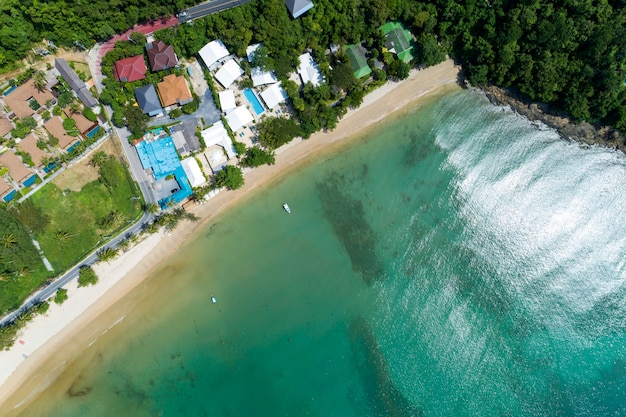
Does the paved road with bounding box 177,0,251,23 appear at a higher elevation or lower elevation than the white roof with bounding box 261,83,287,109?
higher

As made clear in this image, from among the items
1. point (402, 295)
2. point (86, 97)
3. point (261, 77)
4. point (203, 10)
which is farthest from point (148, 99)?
point (402, 295)

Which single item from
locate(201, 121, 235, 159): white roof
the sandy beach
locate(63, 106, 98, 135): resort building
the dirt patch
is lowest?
the sandy beach

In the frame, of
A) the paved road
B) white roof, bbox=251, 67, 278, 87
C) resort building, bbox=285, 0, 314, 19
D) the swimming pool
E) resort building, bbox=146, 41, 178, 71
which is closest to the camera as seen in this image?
resort building, bbox=285, 0, 314, 19

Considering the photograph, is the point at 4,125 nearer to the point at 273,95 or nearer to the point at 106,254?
the point at 106,254

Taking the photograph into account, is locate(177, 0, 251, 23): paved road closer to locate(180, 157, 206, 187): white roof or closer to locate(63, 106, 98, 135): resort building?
locate(63, 106, 98, 135): resort building

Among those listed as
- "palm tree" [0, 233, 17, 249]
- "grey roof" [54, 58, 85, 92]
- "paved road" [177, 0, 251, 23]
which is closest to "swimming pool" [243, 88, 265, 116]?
"paved road" [177, 0, 251, 23]

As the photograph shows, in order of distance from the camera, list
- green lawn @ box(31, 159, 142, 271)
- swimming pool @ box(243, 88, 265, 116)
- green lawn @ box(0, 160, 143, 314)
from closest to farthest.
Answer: green lawn @ box(0, 160, 143, 314) → green lawn @ box(31, 159, 142, 271) → swimming pool @ box(243, 88, 265, 116)

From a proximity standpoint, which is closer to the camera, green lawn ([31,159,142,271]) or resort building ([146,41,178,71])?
resort building ([146,41,178,71])

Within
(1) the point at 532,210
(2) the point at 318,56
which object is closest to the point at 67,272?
(2) the point at 318,56
